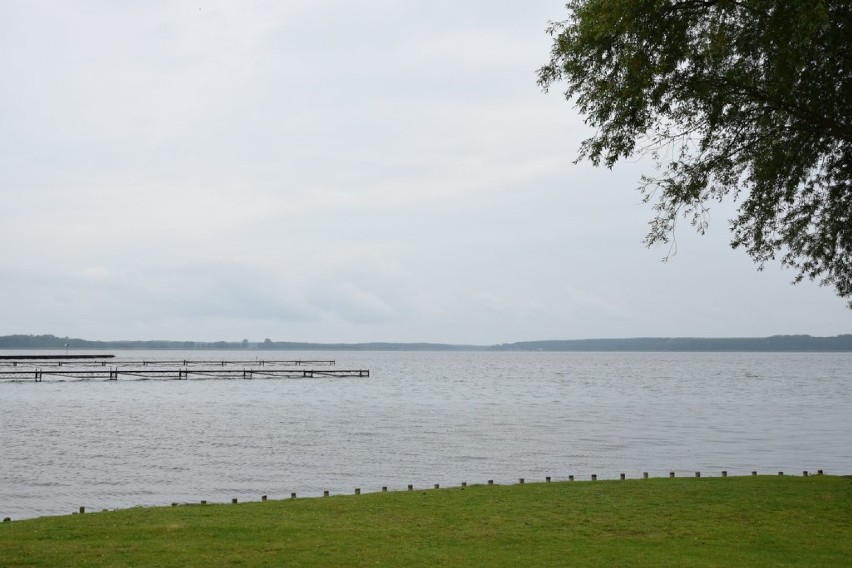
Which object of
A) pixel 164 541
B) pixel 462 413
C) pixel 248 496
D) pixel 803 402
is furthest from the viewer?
pixel 803 402

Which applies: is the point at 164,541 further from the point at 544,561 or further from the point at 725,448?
the point at 725,448

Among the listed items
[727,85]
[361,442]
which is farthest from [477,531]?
[361,442]

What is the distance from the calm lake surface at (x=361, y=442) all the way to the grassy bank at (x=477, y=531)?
32.3 feet

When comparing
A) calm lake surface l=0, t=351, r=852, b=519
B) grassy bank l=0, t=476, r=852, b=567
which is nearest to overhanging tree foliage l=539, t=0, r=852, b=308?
grassy bank l=0, t=476, r=852, b=567

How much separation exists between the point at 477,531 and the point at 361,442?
2670cm

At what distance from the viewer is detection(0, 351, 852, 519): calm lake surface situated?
88.2 feet

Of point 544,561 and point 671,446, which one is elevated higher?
point 544,561

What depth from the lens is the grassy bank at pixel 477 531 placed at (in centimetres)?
1068

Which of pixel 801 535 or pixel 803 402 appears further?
pixel 803 402

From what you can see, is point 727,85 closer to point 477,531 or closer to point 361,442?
point 477,531

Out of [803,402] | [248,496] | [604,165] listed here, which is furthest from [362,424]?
[803,402]

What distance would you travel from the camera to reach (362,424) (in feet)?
158

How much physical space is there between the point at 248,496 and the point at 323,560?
1464 centimetres

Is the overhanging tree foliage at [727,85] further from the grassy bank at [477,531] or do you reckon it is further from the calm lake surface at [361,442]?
the calm lake surface at [361,442]
